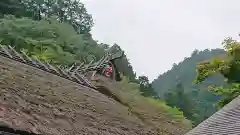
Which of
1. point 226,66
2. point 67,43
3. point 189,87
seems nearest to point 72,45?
point 67,43

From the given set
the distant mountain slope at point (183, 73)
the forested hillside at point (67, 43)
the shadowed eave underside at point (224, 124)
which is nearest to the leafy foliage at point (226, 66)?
the forested hillside at point (67, 43)

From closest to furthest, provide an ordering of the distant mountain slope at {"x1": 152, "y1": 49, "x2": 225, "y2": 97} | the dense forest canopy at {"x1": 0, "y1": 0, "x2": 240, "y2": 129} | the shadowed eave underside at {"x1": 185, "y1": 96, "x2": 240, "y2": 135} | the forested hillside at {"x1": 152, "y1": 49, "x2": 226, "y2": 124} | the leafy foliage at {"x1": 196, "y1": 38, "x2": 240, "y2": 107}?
the shadowed eave underside at {"x1": 185, "y1": 96, "x2": 240, "y2": 135} < the leafy foliage at {"x1": 196, "y1": 38, "x2": 240, "y2": 107} < the dense forest canopy at {"x1": 0, "y1": 0, "x2": 240, "y2": 129} < the forested hillside at {"x1": 152, "y1": 49, "x2": 226, "y2": 124} < the distant mountain slope at {"x1": 152, "y1": 49, "x2": 225, "y2": 97}

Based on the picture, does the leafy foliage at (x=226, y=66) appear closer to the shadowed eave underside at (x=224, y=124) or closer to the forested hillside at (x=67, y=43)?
Answer: the forested hillside at (x=67, y=43)

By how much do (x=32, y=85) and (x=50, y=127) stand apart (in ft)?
5.81

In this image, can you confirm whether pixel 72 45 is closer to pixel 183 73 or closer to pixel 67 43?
pixel 67 43

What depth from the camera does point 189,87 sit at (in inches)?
2105

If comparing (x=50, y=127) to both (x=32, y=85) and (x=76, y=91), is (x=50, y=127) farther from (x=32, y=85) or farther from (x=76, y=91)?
(x=76, y=91)

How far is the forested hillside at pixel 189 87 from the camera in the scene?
1453 inches

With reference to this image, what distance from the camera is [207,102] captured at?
46094 millimetres

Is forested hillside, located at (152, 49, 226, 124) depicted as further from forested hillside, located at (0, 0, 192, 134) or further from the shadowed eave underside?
the shadowed eave underside

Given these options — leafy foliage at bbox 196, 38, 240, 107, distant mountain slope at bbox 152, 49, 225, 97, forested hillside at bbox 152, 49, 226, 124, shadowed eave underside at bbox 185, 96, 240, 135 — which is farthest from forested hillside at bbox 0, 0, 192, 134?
distant mountain slope at bbox 152, 49, 225, 97

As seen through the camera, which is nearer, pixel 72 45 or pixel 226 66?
pixel 226 66

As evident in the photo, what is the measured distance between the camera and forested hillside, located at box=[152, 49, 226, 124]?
36.9 metres

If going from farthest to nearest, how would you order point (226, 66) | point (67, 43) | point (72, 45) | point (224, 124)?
point (72, 45) < point (67, 43) < point (226, 66) < point (224, 124)
